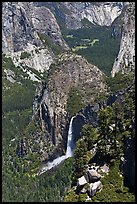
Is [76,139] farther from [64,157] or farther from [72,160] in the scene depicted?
[72,160]

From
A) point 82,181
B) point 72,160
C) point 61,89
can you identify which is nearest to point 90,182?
point 82,181

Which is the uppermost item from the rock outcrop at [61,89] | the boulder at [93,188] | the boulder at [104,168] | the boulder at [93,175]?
the rock outcrop at [61,89]

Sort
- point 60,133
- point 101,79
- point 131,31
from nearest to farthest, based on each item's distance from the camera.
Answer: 1. point 60,133
2. point 101,79
3. point 131,31

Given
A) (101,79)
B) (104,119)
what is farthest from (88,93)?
(104,119)

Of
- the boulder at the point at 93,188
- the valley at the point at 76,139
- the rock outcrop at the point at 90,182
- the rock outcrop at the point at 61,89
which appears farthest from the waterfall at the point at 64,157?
the boulder at the point at 93,188

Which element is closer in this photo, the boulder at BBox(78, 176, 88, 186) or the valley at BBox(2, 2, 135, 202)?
the valley at BBox(2, 2, 135, 202)

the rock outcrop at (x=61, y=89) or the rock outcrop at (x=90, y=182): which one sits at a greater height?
the rock outcrop at (x=61, y=89)

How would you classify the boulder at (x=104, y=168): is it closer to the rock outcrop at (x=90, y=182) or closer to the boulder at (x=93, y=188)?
the rock outcrop at (x=90, y=182)

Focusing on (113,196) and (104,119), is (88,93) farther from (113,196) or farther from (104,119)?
(113,196)

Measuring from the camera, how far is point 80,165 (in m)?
68.3

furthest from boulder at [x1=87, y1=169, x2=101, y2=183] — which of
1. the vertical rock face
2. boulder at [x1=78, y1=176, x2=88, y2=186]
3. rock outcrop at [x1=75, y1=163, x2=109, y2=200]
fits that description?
the vertical rock face

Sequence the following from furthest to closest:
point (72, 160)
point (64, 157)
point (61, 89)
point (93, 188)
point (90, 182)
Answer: point (61, 89), point (64, 157), point (72, 160), point (90, 182), point (93, 188)

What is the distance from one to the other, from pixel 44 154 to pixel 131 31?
5573 cm

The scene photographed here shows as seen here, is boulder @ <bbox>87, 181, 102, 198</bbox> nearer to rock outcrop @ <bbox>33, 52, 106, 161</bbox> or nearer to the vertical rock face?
rock outcrop @ <bbox>33, 52, 106, 161</bbox>
